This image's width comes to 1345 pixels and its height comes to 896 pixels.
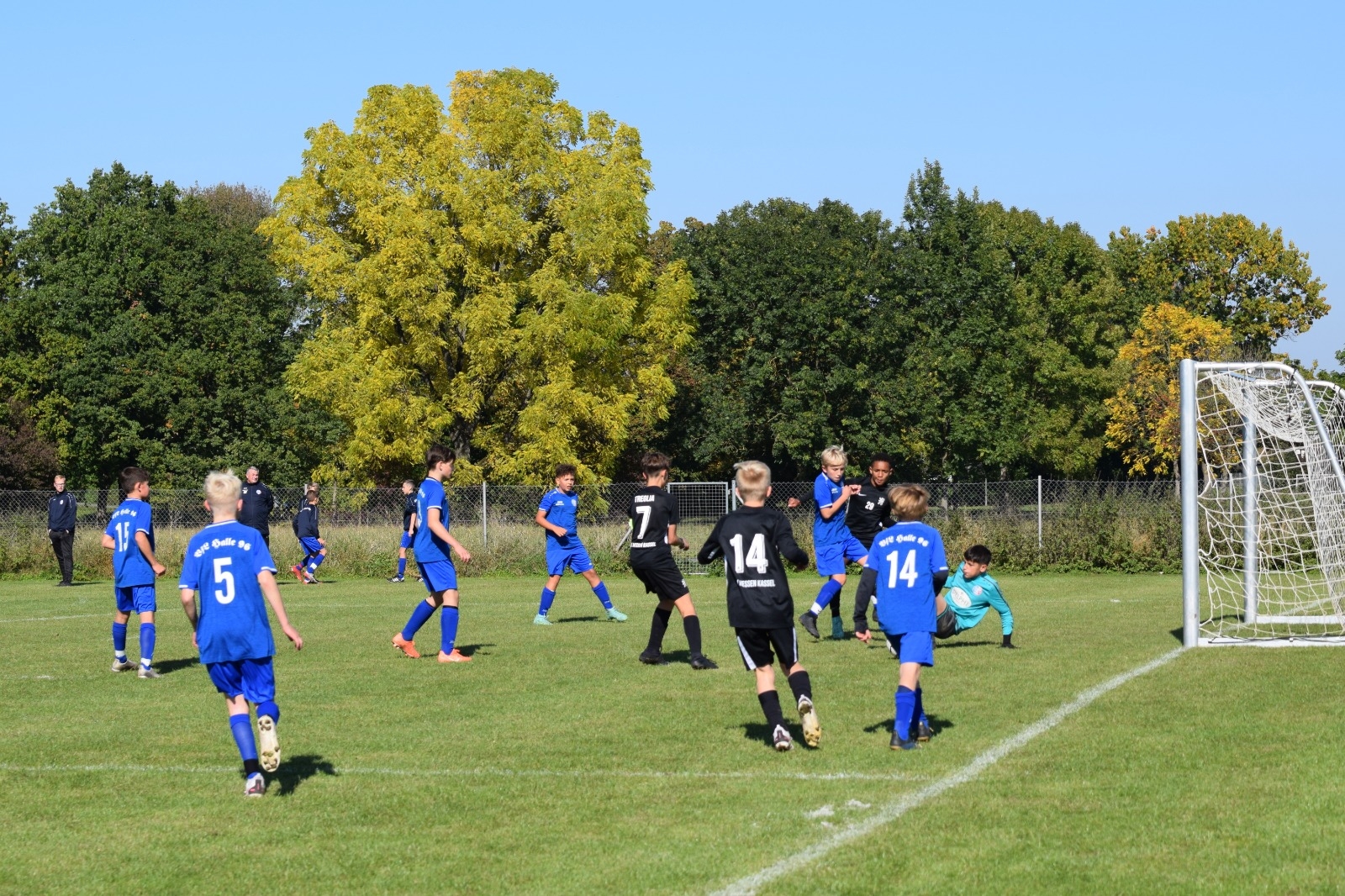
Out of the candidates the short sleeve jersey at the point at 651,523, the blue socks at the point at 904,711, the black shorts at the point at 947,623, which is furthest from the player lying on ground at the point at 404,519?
the blue socks at the point at 904,711

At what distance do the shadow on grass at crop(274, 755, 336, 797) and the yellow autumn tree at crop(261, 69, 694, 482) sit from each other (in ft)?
112

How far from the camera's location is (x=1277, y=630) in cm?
1581

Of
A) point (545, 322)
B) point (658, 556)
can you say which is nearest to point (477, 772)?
point (658, 556)

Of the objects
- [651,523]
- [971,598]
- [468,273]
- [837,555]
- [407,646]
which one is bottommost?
[407,646]

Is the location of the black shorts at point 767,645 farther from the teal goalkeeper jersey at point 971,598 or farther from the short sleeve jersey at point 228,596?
the teal goalkeeper jersey at point 971,598

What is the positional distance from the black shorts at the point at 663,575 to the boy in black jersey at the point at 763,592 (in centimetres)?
430

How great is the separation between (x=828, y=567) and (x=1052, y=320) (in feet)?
181

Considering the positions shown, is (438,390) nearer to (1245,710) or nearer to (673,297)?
(673,297)

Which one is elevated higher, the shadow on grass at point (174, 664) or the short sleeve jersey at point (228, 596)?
the short sleeve jersey at point (228, 596)

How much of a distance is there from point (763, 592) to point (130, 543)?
7.22 m

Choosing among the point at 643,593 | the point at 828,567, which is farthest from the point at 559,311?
the point at 828,567

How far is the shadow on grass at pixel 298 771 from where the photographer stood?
7.94m

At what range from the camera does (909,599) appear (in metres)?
8.77

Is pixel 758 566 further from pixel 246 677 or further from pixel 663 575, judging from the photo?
pixel 663 575
